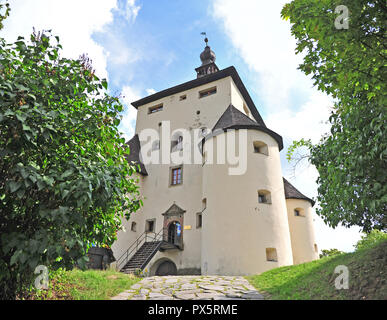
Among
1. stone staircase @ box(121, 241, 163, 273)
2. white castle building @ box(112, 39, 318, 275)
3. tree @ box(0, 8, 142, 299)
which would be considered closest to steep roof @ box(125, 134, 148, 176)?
white castle building @ box(112, 39, 318, 275)

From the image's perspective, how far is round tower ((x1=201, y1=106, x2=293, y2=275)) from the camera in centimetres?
1272

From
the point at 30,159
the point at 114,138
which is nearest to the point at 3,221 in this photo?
the point at 30,159

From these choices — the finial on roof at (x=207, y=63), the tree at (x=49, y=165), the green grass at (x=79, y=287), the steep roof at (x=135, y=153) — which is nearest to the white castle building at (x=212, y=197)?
the steep roof at (x=135, y=153)

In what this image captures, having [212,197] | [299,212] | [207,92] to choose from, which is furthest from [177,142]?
[299,212]

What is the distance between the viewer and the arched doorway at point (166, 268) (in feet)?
53.9

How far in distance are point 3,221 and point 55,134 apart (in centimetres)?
143

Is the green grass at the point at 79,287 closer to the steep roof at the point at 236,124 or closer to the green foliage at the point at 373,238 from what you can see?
the green foliage at the point at 373,238

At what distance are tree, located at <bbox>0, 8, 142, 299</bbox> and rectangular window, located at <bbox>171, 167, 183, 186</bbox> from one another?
44.2 ft

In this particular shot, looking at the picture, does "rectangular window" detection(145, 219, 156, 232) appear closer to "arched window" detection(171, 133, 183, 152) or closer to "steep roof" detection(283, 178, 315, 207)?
"arched window" detection(171, 133, 183, 152)

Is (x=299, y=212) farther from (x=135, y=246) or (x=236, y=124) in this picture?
(x=135, y=246)

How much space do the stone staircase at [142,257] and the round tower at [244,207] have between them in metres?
3.26

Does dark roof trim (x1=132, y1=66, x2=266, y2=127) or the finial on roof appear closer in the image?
dark roof trim (x1=132, y1=66, x2=266, y2=127)

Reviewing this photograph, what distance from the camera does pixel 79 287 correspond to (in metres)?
6.08
